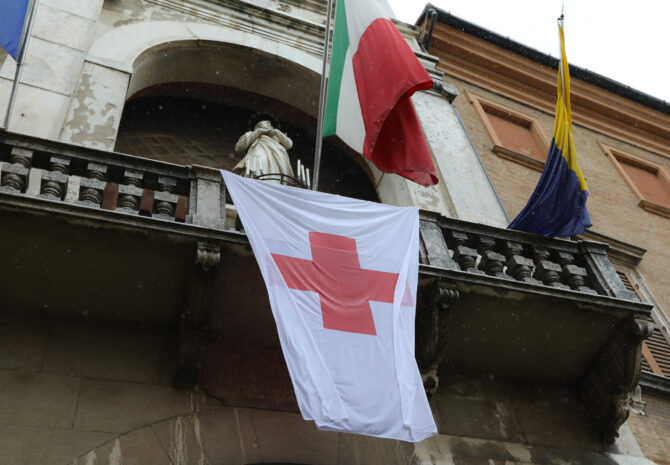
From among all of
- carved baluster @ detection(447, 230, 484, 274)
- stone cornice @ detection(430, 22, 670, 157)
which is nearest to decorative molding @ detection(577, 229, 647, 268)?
stone cornice @ detection(430, 22, 670, 157)

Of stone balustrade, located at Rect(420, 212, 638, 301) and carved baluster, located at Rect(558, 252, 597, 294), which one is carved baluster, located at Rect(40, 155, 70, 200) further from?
carved baluster, located at Rect(558, 252, 597, 294)

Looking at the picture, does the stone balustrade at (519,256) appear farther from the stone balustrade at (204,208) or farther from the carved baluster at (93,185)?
the carved baluster at (93,185)

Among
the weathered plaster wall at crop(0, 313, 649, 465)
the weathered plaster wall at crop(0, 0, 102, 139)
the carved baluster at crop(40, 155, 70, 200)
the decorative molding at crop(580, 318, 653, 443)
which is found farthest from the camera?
the weathered plaster wall at crop(0, 0, 102, 139)

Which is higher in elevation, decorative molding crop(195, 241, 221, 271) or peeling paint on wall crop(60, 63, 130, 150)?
peeling paint on wall crop(60, 63, 130, 150)

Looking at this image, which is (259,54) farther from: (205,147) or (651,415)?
(651,415)

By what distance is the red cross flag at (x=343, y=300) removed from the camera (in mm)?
4738

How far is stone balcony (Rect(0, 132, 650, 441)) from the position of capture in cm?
555

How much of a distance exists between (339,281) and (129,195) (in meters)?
1.86

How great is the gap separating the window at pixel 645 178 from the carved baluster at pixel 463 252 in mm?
7110

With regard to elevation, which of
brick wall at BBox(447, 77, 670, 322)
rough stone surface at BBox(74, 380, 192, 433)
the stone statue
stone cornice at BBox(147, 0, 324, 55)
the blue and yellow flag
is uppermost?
stone cornice at BBox(147, 0, 324, 55)

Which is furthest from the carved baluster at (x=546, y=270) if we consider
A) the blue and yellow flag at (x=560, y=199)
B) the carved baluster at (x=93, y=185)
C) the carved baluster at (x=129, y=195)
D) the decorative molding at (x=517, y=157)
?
the decorative molding at (x=517, y=157)

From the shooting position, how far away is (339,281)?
5574mm

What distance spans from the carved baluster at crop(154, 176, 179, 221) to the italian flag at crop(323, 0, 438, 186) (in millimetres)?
1779

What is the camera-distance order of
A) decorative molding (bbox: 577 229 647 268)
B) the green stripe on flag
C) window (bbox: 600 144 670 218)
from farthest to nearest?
window (bbox: 600 144 670 218) → decorative molding (bbox: 577 229 647 268) → the green stripe on flag
